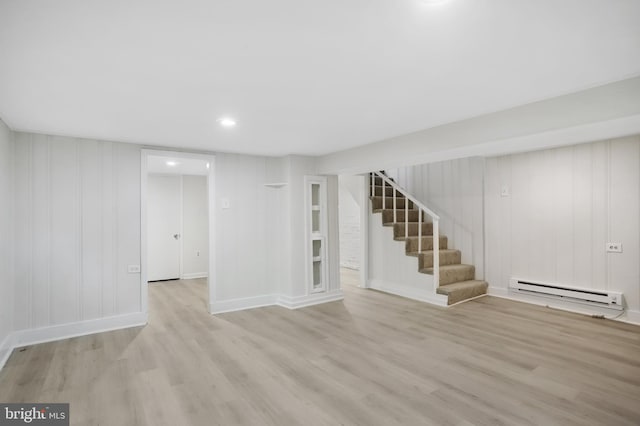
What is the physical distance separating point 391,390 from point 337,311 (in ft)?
7.08

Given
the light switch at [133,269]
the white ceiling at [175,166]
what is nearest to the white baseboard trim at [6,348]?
the light switch at [133,269]

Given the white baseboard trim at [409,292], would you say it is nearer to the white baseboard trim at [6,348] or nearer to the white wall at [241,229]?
the white wall at [241,229]

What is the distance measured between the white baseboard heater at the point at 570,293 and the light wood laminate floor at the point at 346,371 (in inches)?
10.5

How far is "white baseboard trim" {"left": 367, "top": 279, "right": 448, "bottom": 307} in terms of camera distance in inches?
191

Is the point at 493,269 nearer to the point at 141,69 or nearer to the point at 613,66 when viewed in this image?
the point at 613,66

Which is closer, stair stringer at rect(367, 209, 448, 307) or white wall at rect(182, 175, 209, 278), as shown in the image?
stair stringer at rect(367, 209, 448, 307)

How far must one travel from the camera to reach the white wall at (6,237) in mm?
3111

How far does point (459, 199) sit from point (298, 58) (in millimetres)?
4652

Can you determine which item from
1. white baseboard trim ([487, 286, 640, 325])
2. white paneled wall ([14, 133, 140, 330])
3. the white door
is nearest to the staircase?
white baseboard trim ([487, 286, 640, 325])

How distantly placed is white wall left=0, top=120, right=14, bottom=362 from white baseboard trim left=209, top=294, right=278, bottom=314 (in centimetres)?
206

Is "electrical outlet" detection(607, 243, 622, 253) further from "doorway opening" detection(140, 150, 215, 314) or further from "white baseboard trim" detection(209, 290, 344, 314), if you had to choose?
"doorway opening" detection(140, 150, 215, 314)

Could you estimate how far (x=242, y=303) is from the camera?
4.83m

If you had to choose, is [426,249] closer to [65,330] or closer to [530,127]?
[530,127]

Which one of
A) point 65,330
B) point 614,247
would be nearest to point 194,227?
point 65,330
